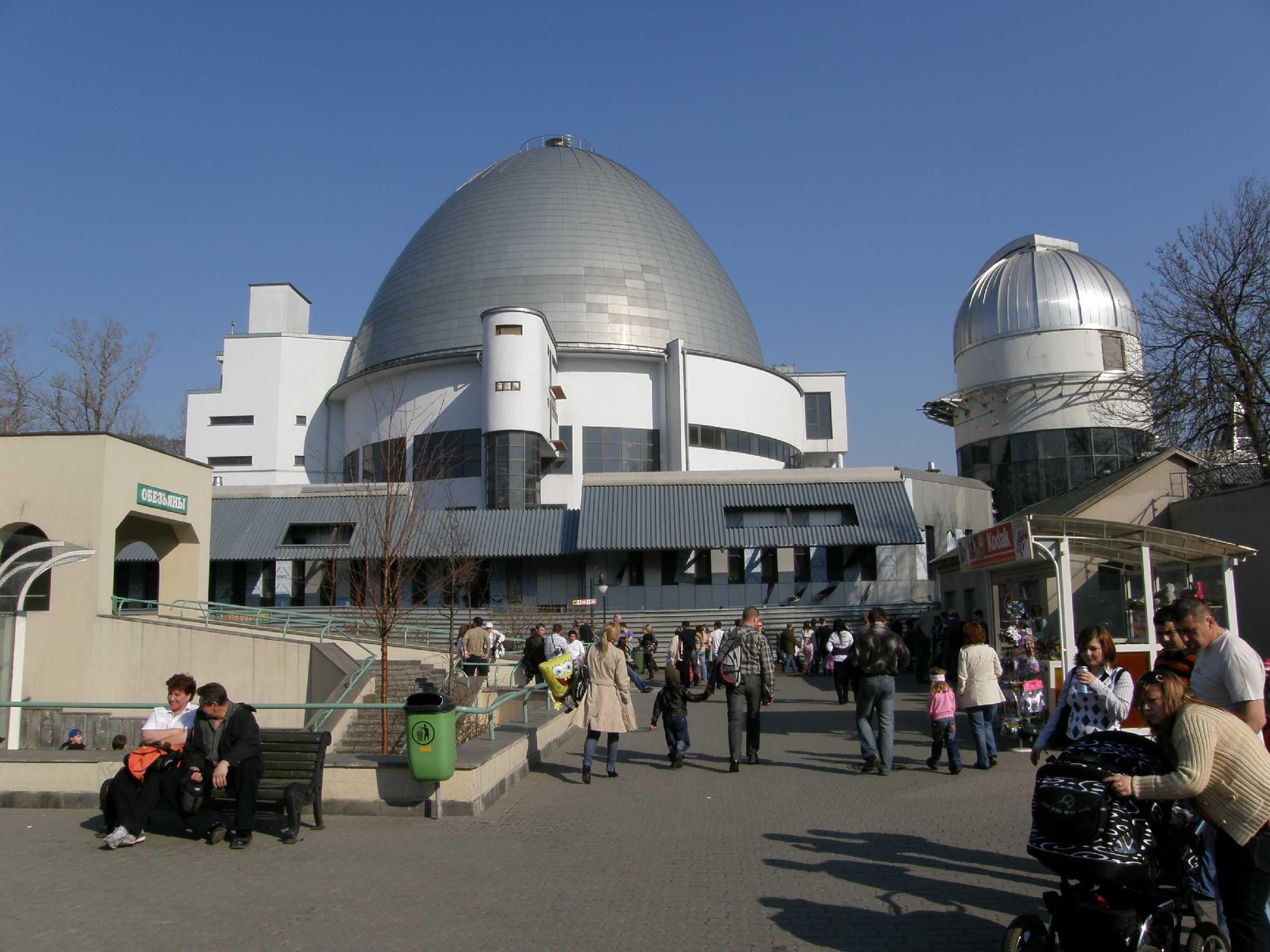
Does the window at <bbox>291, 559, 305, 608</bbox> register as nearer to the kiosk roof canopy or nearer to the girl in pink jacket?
the kiosk roof canopy

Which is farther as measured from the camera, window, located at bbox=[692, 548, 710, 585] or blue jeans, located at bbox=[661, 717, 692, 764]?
window, located at bbox=[692, 548, 710, 585]

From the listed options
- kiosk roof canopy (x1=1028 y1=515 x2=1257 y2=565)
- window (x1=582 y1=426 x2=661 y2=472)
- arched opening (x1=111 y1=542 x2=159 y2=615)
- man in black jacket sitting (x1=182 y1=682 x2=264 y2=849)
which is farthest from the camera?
window (x1=582 y1=426 x2=661 y2=472)

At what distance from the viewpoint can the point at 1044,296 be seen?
4400 centimetres

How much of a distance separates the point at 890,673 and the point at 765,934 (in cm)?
579

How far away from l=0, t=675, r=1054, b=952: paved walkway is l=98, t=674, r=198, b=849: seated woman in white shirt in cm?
14

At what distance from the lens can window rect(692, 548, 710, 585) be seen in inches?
1396

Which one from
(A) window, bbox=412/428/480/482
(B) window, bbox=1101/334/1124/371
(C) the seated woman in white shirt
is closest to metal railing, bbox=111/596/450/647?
(C) the seated woman in white shirt

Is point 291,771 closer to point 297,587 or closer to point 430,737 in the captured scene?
point 430,737

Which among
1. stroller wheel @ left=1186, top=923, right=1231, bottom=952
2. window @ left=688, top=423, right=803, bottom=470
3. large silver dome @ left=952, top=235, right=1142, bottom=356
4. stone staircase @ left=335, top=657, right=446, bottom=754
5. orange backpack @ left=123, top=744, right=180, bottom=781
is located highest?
large silver dome @ left=952, top=235, right=1142, bottom=356

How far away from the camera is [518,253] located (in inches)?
A: 1877

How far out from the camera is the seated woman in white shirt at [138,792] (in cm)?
791

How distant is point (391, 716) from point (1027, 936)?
49.1 ft

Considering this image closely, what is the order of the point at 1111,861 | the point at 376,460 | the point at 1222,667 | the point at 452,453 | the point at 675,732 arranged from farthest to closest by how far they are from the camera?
the point at 376,460, the point at 452,453, the point at 675,732, the point at 1222,667, the point at 1111,861

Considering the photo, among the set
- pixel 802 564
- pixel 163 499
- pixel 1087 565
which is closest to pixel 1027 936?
pixel 1087 565
